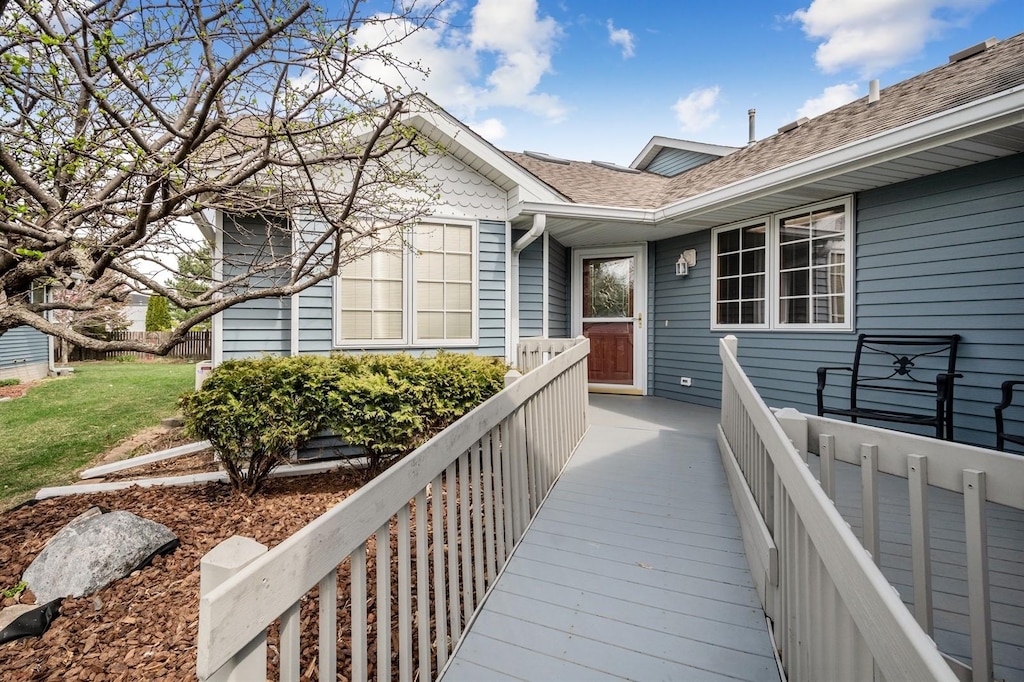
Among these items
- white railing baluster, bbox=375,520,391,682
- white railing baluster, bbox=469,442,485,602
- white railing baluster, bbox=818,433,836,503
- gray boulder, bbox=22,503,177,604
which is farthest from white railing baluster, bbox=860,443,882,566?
gray boulder, bbox=22,503,177,604

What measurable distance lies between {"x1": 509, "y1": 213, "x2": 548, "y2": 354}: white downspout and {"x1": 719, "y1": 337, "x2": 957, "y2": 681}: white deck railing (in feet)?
11.4

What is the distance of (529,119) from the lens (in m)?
5.83

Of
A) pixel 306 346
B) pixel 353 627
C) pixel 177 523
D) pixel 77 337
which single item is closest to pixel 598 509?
pixel 353 627

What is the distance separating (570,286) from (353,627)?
250 inches

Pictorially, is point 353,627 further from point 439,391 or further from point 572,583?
point 439,391

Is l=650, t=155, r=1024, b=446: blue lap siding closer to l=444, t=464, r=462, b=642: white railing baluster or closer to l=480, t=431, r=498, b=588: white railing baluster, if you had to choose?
l=480, t=431, r=498, b=588: white railing baluster

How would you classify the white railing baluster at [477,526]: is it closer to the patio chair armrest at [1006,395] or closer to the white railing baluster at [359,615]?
the white railing baluster at [359,615]

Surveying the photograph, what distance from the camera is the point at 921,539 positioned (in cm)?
134

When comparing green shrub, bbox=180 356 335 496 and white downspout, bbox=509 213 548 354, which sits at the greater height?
white downspout, bbox=509 213 548 354

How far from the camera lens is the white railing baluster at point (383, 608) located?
54.2 inches

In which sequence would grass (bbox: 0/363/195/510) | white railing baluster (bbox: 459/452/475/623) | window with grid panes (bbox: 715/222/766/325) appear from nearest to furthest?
1. white railing baluster (bbox: 459/452/475/623)
2. grass (bbox: 0/363/195/510)
3. window with grid panes (bbox: 715/222/766/325)

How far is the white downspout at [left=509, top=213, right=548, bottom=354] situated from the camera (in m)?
5.42

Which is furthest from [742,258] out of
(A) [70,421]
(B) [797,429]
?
(A) [70,421]

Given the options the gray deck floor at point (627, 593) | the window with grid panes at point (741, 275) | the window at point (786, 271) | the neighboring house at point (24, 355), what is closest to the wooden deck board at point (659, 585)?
the gray deck floor at point (627, 593)
